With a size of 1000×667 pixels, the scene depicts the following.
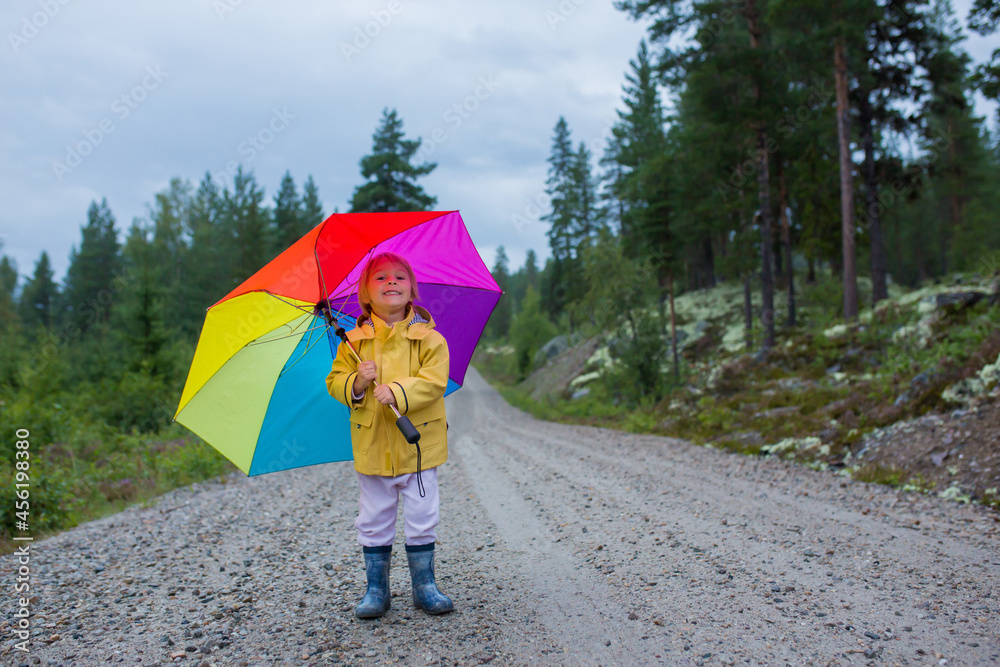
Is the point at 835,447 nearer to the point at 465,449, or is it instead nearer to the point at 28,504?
the point at 465,449

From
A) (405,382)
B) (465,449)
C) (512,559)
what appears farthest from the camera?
(465,449)

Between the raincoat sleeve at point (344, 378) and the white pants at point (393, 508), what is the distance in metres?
0.45

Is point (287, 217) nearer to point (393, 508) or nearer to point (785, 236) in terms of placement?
point (785, 236)

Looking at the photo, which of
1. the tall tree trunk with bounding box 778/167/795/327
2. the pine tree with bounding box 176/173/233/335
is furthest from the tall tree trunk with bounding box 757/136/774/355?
the pine tree with bounding box 176/173/233/335

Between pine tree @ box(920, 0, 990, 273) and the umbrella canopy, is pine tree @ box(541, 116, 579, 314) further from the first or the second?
the umbrella canopy

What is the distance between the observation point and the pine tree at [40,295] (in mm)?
53406

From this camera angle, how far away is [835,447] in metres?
8.04

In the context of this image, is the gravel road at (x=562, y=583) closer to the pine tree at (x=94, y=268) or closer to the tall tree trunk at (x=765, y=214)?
the tall tree trunk at (x=765, y=214)

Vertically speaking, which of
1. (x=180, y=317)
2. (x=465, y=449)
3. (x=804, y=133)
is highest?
(x=804, y=133)

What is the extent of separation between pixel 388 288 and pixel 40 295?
6959 centimetres

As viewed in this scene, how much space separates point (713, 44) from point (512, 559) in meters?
17.0

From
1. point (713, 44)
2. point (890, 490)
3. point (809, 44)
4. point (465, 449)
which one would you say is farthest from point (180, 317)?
point (890, 490)

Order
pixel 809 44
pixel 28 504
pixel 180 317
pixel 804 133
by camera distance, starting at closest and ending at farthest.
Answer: pixel 28 504, pixel 809 44, pixel 804 133, pixel 180 317

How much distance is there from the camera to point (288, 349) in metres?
3.35
